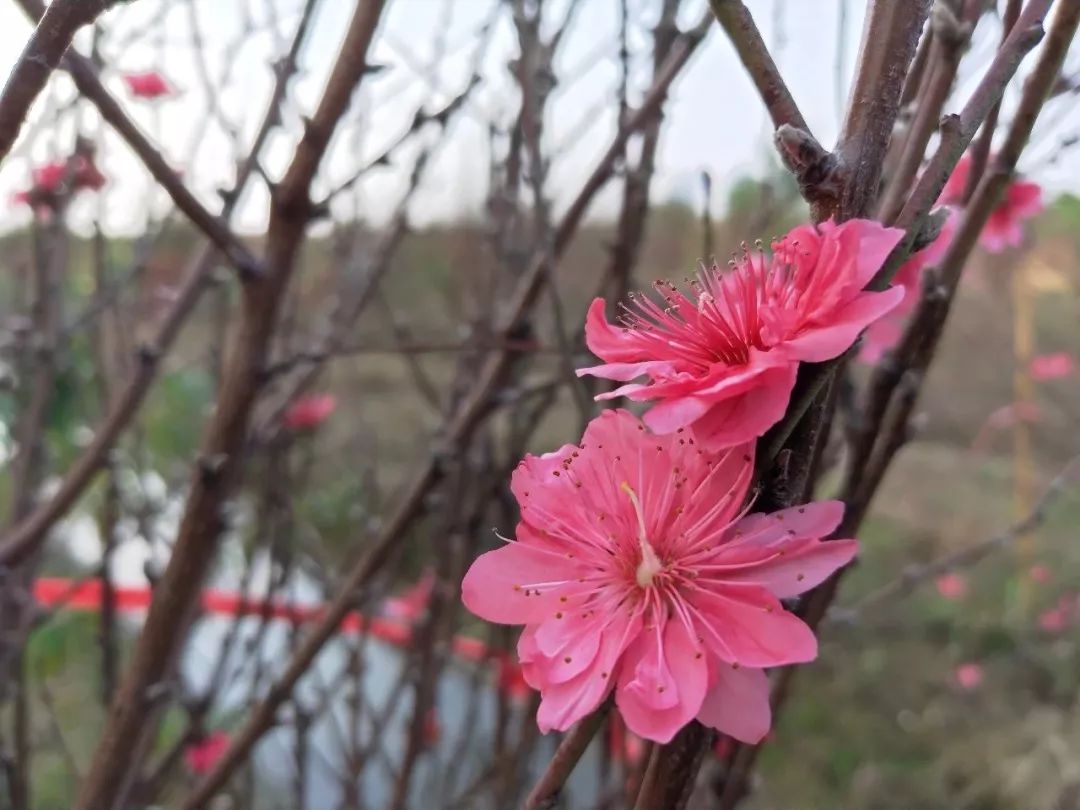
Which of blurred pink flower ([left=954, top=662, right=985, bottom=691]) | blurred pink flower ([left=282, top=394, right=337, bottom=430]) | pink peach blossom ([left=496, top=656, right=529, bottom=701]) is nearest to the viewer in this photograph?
pink peach blossom ([left=496, top=656, right=529, bottom=701])

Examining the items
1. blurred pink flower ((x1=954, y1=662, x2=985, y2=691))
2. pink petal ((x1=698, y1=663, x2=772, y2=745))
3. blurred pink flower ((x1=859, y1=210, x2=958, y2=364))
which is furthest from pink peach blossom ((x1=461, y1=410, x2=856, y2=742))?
blurred pink flower ((x1=954, y1=662, x2=985, y2=691))

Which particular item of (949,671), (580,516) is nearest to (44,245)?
(580,516)

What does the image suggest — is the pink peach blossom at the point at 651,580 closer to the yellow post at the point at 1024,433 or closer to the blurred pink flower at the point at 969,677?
the blurred pink flower at the point at 969,677

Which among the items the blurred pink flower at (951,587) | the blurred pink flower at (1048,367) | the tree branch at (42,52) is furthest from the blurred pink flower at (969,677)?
the tree branch at (42,52)

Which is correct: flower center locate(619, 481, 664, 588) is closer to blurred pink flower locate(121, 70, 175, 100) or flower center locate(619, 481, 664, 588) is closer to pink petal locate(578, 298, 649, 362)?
pink petal locate(578, 298, 649, 362)

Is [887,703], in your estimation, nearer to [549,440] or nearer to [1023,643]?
[1023,643]

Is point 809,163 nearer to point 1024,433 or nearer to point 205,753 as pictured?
point 205,753
